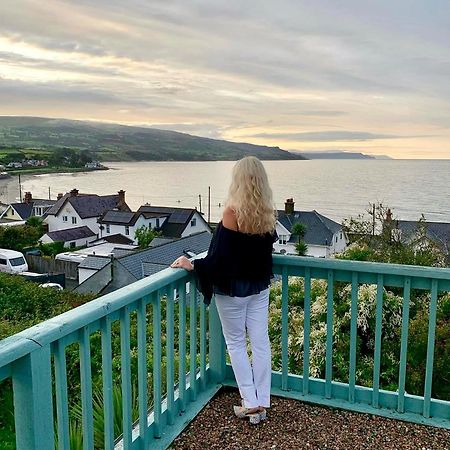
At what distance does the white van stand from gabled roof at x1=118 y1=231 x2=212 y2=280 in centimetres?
723

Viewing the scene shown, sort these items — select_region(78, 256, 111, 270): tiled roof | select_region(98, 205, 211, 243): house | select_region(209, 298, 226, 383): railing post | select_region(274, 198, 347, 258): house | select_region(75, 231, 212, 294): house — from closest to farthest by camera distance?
select_region(209, 298, 226, 383): railing post, select_region(75, 231, 212, 294): house, select_region(78, 256, 111, 270): tiled roof, select_region(274, 198, 347, 258): house, select_region(98, 205, 211, 243): house

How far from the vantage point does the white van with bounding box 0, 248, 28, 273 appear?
24281 mm

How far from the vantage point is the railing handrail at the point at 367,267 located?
2.88 metres

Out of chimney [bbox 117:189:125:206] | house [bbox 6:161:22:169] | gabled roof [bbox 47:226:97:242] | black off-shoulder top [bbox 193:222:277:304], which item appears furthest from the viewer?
house [bbox 6:161:22:169]

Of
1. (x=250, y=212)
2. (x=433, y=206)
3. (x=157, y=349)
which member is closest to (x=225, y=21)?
(x=250, y=212)

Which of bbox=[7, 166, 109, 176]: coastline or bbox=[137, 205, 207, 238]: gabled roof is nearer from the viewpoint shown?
bbox=[137, 205, 207, 238]: gabled roof

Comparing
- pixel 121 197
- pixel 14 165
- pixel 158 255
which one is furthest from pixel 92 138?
pixel 158 255

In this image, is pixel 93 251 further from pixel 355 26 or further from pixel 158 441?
pixel 158 441

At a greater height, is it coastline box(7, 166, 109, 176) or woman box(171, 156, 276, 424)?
woman box(171, 156, 276, 424)

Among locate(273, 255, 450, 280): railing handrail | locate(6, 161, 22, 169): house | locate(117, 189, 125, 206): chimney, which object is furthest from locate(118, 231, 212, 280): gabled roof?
locate(6, 161, 22, 169): house

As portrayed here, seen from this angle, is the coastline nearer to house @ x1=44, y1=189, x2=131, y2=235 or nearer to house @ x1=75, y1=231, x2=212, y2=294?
house @ x1=44, y1=189, x2=131, y2=235

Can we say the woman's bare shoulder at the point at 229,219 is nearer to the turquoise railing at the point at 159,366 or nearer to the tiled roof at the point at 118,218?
the turquoise railing at the point at 159,366

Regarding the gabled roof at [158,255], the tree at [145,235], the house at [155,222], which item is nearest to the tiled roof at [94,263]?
the gabled roof at [158,255]

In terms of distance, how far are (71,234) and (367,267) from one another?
36740 millimetres
